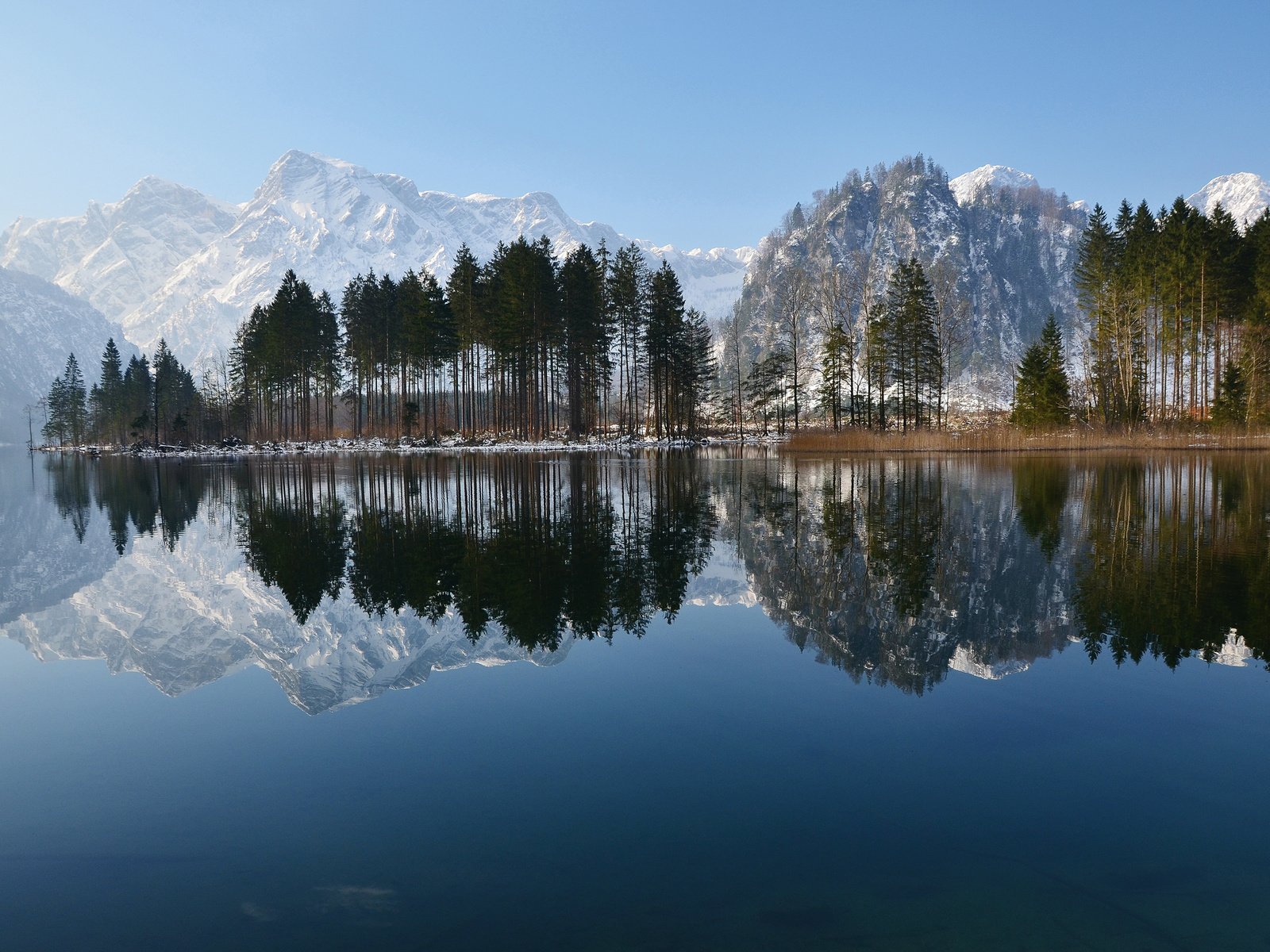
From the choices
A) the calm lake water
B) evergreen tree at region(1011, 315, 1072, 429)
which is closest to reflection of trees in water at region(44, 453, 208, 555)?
the calm lake water

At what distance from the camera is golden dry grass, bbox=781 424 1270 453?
1718 inches

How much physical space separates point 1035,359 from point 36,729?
54708 mm

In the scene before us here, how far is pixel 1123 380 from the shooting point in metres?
49.6

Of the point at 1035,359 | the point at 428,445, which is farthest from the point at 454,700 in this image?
the point at 428,445

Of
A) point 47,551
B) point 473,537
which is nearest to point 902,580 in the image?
point 473,537

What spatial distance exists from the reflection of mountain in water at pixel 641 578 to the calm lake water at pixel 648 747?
3.2 inches

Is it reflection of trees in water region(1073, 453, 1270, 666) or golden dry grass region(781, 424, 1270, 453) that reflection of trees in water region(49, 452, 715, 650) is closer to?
reflection of trees in water region(1073, 453, 1270, 666)

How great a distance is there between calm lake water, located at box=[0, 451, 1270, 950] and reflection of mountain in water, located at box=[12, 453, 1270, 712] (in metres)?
0.08

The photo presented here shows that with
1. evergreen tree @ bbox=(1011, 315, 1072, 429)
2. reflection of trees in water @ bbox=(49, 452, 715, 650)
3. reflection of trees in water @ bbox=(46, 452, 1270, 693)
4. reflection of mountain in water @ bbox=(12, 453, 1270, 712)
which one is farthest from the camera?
evergreen tree @ bbox=(1011, 315, 1072, 429)

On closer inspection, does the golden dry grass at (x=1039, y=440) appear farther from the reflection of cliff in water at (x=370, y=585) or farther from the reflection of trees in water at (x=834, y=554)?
the reflection of cliff in water at (x=370, y=585)

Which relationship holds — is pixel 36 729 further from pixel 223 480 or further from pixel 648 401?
pixel 648 401

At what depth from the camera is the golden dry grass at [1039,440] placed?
43.6 meters

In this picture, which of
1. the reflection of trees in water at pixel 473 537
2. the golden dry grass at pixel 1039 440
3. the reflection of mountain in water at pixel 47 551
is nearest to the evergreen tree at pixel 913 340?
the golden dry grass at pixel 1039 440

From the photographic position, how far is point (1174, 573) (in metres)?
10.5
